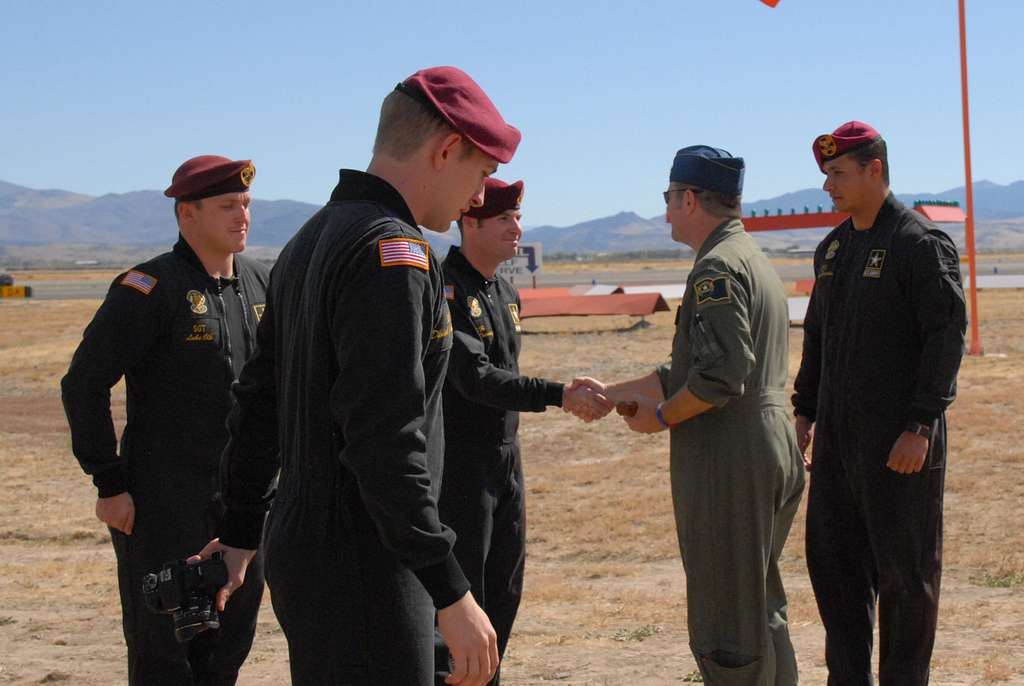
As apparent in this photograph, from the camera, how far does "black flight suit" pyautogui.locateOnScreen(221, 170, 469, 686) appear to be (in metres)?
2.18

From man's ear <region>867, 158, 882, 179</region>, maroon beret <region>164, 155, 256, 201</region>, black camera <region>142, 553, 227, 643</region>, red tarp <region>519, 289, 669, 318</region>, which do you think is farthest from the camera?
red tarp <region>519, 289, 669, 318</region>

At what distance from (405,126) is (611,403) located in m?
2.29

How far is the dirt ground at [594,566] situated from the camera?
551 centimetres

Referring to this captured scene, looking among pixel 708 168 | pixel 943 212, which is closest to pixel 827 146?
pixel 708 168

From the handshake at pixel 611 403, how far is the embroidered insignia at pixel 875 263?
101cm

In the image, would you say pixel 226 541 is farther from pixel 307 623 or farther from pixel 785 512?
pixel 785 512

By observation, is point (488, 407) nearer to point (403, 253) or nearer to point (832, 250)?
point (832, 250)

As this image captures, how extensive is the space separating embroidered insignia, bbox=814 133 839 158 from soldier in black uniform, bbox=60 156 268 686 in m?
2.39

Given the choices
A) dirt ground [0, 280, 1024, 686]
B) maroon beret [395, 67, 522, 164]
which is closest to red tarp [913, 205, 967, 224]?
dirt ground [0, 280, 1024, 686]

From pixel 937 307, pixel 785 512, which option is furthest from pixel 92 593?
pixel 937 307

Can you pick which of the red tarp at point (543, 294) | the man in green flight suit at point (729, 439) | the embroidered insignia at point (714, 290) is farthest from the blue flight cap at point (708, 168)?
the red tarp at point (543, 294)

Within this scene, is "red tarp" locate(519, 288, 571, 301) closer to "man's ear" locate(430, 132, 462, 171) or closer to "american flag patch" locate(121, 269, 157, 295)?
"american flag patch" locate(121, 269, 157, 295)

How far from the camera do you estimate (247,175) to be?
4367mm

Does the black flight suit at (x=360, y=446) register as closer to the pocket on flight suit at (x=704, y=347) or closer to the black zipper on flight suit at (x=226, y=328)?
the pocket on flight suit at (x=704, y=347)
